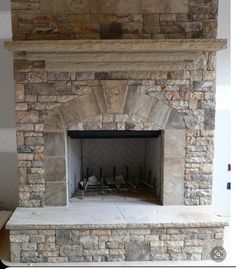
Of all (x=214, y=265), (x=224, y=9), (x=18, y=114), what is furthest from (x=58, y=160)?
(x=224, y=9)

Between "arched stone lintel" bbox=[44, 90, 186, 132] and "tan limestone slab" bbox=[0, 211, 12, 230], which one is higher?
"arched stone lintel" bbox=[44, 90, 186, 132]

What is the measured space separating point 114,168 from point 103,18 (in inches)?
54.6

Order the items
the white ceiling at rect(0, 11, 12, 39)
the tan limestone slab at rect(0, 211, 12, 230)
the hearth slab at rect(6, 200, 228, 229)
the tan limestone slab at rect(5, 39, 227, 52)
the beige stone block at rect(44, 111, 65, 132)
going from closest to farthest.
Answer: the tan limestone slab at rect(5, 39, 227, 52)
the hearth slab at rect(6, 200, 228, 229)
the beige stone block at rect(44, 111, 65, 132)
the tan limestone slab at rect(0, 211, 12, 230)
the white ceiling at rect(0, 11, 12, 39)

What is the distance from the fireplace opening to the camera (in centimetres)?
315

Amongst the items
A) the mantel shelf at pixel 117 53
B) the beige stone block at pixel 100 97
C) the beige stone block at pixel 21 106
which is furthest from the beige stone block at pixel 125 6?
the beige stone block at pixel 21 106

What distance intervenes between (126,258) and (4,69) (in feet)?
6.32

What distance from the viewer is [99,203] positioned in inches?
116

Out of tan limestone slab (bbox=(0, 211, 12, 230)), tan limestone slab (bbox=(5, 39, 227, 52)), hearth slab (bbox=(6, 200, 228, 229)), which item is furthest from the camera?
tan limestone slab (bbox=(0, 211, 12, 230))

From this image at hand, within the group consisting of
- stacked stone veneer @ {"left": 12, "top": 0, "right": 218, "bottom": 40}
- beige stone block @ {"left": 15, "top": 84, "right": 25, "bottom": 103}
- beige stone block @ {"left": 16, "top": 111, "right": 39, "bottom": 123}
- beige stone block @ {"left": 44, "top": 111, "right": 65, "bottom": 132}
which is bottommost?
beige stone block @ {"left": 44, "top": 111, "right": 65, "bottom": 132}

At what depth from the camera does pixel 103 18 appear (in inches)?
106

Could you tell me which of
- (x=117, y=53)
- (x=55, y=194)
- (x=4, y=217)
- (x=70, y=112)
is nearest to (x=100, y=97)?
(x=70, y=112)

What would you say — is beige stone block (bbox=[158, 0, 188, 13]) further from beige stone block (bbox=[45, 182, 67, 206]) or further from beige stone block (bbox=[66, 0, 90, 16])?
beige stone block (bbox=[45, 182, 67, 206])

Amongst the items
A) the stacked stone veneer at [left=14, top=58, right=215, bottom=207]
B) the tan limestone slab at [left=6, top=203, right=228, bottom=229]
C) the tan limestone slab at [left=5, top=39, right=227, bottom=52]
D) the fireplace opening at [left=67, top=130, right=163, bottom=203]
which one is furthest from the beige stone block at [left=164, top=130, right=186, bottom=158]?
the tan limestone slab at [left=5, top=39, right=227, bottom=52]

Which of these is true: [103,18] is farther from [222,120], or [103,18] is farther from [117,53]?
[222,120]
